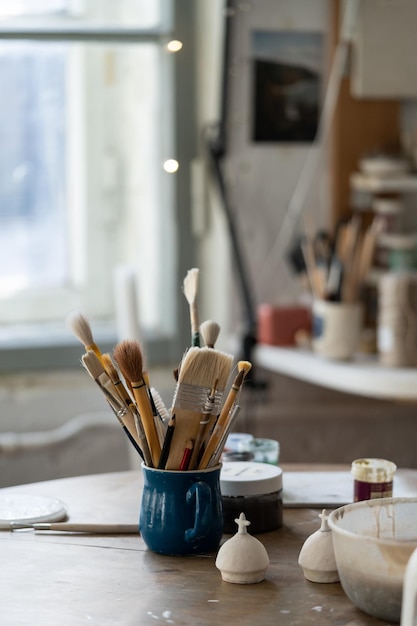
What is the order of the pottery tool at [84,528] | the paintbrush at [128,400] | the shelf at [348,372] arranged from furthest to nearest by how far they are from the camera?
the shelf at [348,372]
the pottery tool at [84,528]
the paintbrush at [128,400]

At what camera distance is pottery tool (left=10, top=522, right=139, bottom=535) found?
1.48 meters

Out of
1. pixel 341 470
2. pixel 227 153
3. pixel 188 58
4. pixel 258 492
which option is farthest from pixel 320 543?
pixel 188 58

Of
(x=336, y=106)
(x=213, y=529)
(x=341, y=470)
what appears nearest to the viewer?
(x=213, y=529)

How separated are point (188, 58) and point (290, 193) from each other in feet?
1.48

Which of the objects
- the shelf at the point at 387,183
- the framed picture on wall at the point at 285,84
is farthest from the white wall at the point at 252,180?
the shelf at the point at 387,183

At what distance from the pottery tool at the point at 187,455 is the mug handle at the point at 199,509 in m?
0.03

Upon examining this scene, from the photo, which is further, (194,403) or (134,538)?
(134,538)

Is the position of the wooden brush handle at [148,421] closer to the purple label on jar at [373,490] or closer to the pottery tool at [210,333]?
the pottery tool at [210,333]

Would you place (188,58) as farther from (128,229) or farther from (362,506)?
(362,506)

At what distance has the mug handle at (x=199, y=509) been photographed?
135cm

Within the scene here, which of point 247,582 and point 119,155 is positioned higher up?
point 119,155

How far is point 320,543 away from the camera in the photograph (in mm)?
1293

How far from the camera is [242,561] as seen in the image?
128 cm

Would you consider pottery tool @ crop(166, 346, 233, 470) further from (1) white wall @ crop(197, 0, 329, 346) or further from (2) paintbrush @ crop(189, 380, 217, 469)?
(1) white wall @ crop(197, 0, 329, 346)
